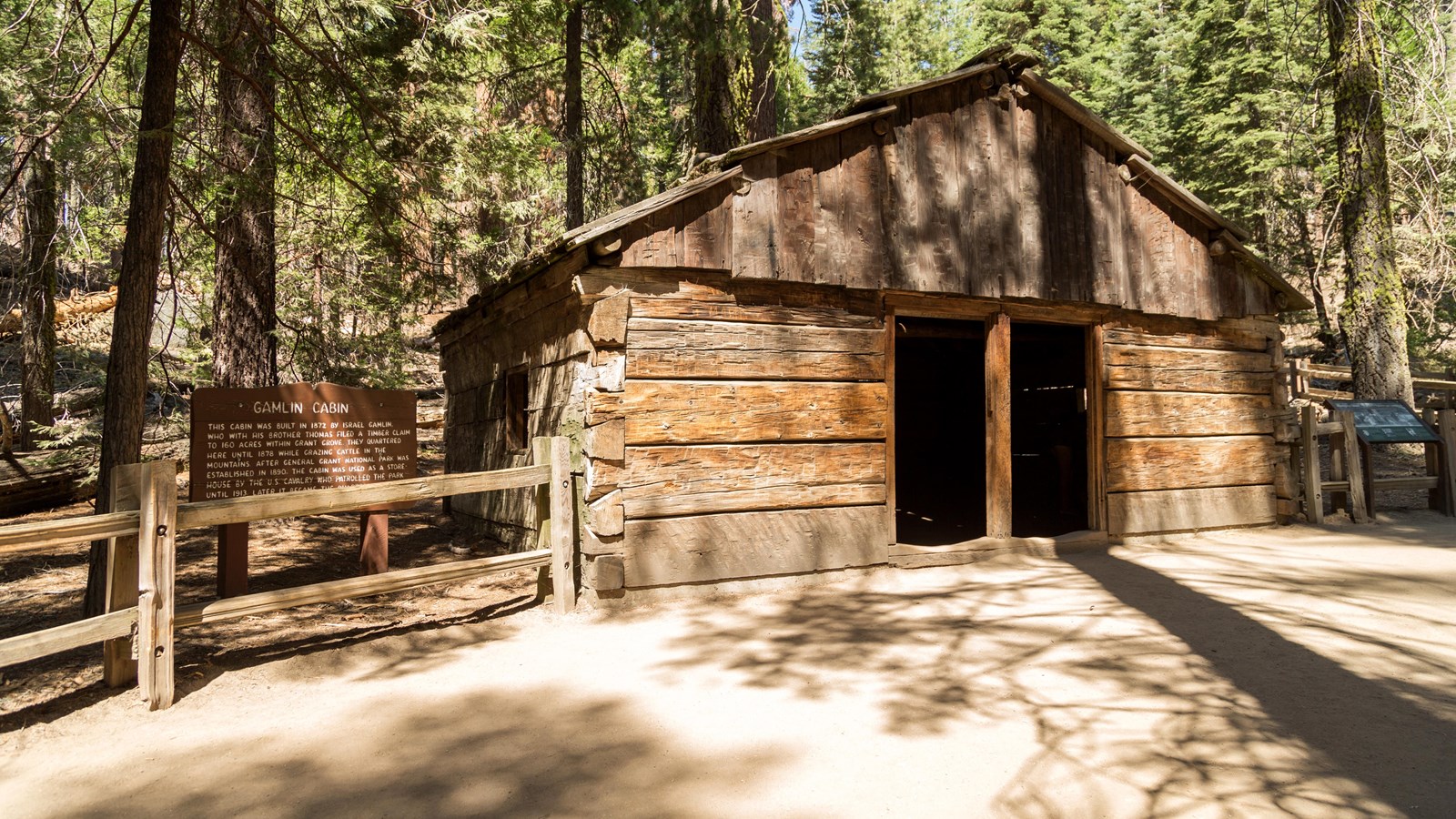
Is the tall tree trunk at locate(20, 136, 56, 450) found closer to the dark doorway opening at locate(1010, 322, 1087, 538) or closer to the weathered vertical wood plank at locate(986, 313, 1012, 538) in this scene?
the weathered vertical wood plank at locate(986, 313, 1012, 538)

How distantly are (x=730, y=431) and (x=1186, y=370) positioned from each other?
592 centimetres

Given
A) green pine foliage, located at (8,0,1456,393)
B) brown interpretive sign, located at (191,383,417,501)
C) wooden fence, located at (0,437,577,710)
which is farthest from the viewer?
green pine foliage, located at (8,0,1456,393)

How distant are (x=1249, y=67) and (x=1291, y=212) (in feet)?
13.5

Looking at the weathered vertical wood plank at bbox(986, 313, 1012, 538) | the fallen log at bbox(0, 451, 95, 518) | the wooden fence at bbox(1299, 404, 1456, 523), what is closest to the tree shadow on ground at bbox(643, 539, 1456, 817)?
the weathered vertical wood plank at bbox(986, 313, 1012, 538)

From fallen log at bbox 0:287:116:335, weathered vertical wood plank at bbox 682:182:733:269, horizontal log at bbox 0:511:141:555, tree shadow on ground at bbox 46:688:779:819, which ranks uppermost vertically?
fallen log at bbox 0:287:116:335

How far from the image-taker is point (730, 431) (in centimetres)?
695

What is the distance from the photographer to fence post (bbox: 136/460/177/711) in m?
4.50

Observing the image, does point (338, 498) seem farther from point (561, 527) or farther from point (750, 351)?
point (750, 351)

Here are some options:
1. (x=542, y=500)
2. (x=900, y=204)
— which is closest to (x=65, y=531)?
(x=542, y=500)

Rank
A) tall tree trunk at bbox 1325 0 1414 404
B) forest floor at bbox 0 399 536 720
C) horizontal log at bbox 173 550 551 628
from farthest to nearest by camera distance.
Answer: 1. tall tree trunk at bbox 1325 0 1414 404
2. forest floor at bbox 0 399 536 720
3. horizontal log at bbox 173 550 551 628

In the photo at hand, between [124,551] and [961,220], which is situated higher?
[961,220]

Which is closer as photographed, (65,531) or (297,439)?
(65,531)

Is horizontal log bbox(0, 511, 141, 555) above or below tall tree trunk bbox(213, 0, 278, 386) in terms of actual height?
below

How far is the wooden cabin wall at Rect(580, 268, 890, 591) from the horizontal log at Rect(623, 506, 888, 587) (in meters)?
0.01
